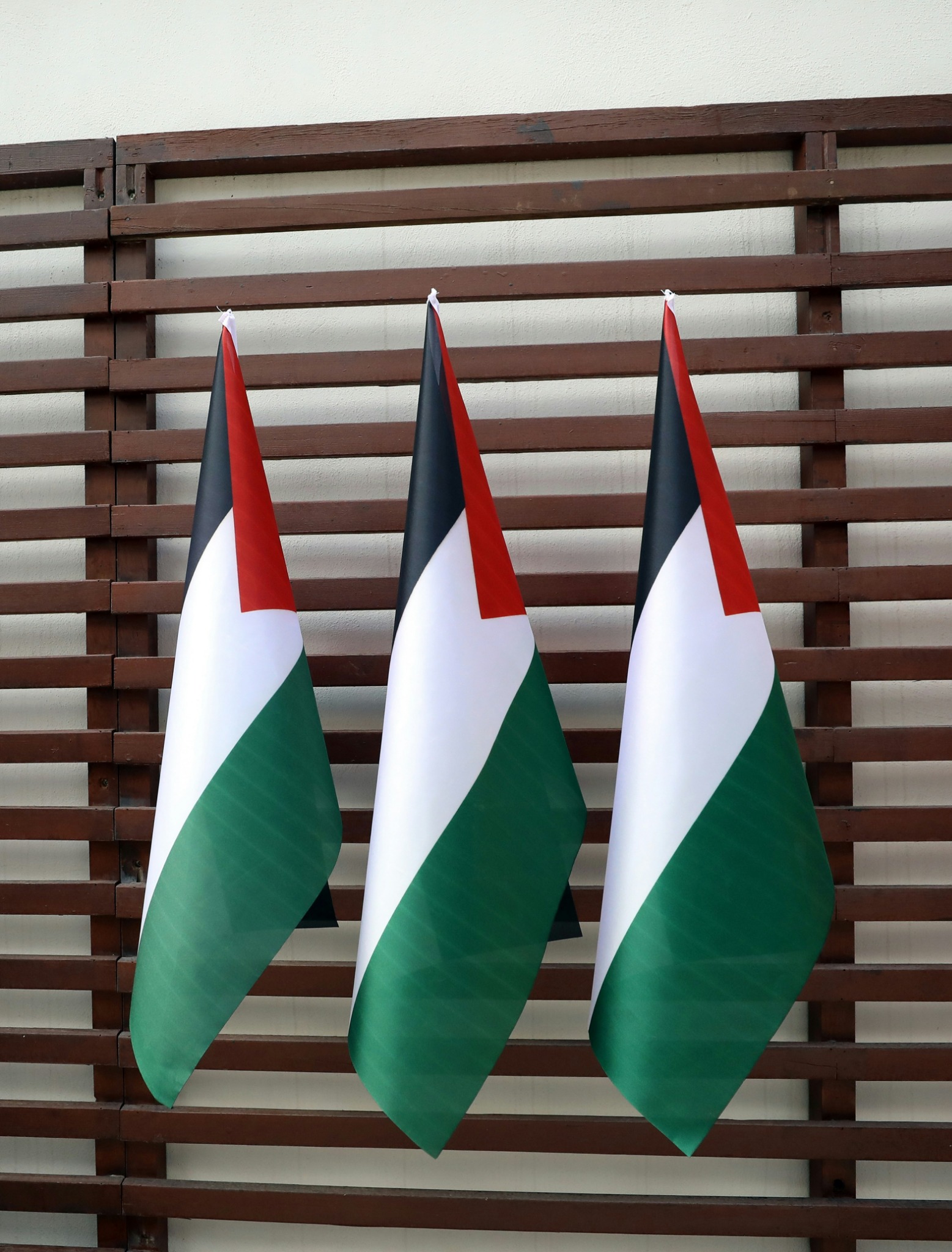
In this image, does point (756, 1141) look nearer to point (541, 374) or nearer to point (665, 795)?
point (665, 795)

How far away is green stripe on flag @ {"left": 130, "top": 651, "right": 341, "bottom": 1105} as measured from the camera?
99cm

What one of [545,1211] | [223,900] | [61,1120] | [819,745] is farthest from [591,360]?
[61,1120]

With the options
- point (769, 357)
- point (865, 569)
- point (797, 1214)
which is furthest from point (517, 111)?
point (797, 1214)

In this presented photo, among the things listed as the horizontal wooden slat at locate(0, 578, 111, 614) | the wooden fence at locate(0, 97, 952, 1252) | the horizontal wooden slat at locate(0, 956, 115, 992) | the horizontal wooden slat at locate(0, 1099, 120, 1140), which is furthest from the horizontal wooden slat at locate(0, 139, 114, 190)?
the horizontal wooden slat at locate(0, 1099, 120, 1140)

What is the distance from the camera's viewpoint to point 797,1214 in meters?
1.19

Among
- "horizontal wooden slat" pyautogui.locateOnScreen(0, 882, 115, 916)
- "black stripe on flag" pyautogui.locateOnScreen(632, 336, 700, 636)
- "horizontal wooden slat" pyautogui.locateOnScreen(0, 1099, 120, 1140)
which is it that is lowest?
"horizontal wooden slat" pyautogui.locateOnScreen(0, 1099, 120, 1140)

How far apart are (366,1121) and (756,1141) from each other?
0.58 m

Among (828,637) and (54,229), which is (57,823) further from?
(828,637)

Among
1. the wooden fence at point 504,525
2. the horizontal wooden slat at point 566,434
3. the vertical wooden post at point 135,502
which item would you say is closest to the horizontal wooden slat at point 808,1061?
the wooden fence at point 504,525

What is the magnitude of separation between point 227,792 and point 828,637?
910 mm

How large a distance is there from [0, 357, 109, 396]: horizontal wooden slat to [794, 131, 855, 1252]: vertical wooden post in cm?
114

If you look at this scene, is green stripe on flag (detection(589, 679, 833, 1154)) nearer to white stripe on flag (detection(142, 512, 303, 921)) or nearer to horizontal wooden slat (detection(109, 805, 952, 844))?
horizontal wooden slat (detection(109, 805, 952, 844))

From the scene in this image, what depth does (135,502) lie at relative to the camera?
51.7 inches

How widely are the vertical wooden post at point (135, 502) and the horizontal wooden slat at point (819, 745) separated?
0.05 m
